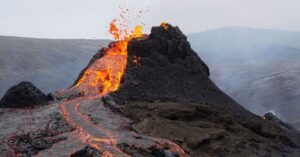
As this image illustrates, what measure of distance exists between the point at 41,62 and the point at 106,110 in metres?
107

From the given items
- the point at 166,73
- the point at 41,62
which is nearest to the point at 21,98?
the point at 166,73

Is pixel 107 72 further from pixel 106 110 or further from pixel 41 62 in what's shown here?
pixel 41 62

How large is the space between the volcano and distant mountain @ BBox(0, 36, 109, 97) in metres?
71.0

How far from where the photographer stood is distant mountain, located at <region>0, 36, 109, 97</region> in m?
121

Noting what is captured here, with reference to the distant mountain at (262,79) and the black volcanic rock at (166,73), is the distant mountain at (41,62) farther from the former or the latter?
the black volcanic rock at (166,73)

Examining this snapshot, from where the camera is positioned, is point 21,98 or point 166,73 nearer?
point 21,98

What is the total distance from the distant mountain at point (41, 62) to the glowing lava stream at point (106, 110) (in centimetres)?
6707

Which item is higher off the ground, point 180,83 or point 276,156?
point 180,83

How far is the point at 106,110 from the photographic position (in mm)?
35031

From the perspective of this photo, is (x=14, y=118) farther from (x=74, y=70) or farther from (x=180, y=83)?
(x=74, y=70)

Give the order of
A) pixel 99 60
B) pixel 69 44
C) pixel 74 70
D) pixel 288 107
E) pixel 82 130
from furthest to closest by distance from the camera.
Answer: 1. pixel 69 44
2. pixel 74 70
3. pixel 288 107
4. pixel 99 60
5. pixel 82 130

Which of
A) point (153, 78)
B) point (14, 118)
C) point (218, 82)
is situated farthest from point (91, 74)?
point (218, 82)

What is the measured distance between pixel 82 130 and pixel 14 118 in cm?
763

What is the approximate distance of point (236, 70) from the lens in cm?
16375
